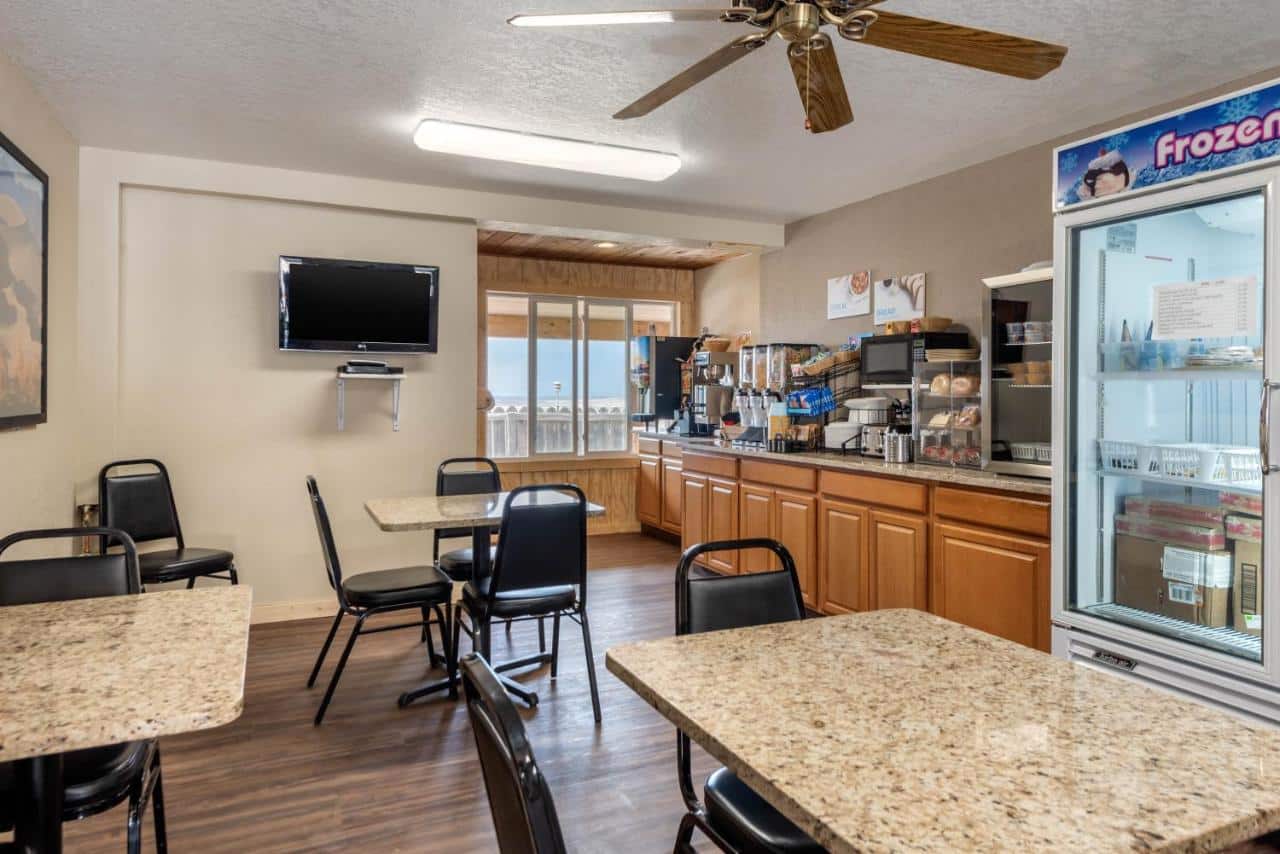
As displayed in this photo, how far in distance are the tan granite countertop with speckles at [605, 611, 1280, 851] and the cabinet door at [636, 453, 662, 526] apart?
517 centimetres

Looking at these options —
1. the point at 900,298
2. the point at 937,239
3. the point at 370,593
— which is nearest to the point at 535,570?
the point at 370,593

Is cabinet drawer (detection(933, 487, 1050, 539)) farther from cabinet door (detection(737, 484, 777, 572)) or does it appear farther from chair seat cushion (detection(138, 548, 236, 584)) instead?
chair seat cushion (detection(138, 548, 236, 584))

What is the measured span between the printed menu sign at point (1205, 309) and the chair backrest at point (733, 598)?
1623 millimetres

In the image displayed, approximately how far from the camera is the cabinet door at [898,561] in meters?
3.57

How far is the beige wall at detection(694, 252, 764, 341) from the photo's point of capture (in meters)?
6.28

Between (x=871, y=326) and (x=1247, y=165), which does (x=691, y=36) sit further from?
(x=871, y=326)

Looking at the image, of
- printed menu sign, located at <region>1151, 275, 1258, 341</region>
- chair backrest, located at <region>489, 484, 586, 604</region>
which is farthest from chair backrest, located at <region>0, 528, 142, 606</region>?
printed menu sign, located at <region>1151, 275, 1258, 341</region>

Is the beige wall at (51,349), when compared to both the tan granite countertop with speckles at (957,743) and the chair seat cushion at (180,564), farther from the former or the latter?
the tan granite countertop with speckles at (957,743)

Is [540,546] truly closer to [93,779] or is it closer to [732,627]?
→ [732,627]

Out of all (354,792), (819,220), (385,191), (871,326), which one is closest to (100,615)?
(354,792)

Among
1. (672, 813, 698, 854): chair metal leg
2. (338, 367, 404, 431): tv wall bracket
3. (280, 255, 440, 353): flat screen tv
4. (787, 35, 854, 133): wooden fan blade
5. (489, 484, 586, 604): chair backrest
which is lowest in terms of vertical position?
(672, 813, 698, 854): chair metal leg

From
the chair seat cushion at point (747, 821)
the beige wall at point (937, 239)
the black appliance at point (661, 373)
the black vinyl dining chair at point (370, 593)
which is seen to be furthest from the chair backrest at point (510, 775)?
the black appliance at point (661, 373)

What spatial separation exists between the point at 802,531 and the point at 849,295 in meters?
1.58

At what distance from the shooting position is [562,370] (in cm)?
697
